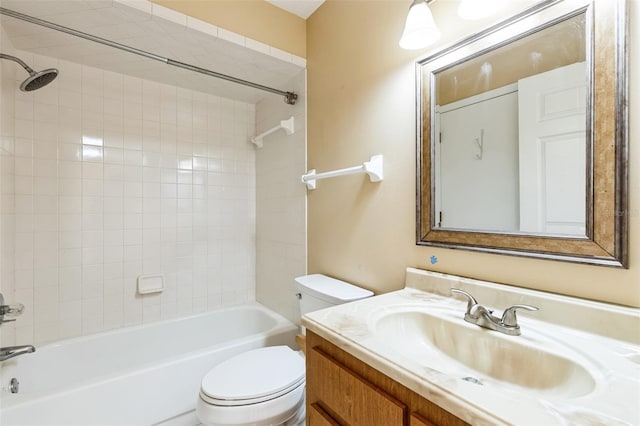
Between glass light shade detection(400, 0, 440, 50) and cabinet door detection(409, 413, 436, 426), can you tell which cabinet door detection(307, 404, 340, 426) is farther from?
glass light shade detection(400, 0, 440, 50)

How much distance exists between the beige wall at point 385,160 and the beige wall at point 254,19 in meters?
0.09

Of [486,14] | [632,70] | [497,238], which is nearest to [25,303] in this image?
[497,238]

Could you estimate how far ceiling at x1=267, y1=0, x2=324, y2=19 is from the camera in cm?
165

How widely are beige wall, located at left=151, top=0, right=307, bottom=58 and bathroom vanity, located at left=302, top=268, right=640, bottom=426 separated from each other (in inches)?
62.0

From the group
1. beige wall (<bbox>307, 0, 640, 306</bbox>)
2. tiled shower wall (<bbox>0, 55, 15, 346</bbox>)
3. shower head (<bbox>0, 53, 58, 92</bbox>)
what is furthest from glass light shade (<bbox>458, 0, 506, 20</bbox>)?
tiled shower wall (<bbox>0, 55, 15, 346</bbox>)

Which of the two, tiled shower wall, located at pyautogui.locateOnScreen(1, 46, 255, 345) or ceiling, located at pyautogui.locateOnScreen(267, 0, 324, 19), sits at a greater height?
ceiling, located at pyautogui.locateOnScreen(267, 0, 324, 19)

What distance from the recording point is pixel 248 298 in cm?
241

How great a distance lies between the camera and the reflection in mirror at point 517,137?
29.5 inches

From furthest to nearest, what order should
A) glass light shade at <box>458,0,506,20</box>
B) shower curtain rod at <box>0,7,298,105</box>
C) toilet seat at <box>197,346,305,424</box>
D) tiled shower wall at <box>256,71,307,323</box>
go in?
tiled shower wall at <box>256,71,307,323</box> → shower curtain rod at <box>0,7,298,105</box> → toilet seat at <box>197,346,305,424</box> → glass light shade at <box>458,0,506,20</box>

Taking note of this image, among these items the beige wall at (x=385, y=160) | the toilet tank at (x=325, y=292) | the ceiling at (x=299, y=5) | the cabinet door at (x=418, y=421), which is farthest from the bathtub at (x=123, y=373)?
the ceiling at (x=299, y=5)

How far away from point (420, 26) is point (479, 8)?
0.57ft

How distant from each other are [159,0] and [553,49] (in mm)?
1612

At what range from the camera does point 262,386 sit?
3.59ft

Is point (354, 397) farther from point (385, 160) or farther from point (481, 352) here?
point (385, 160)
